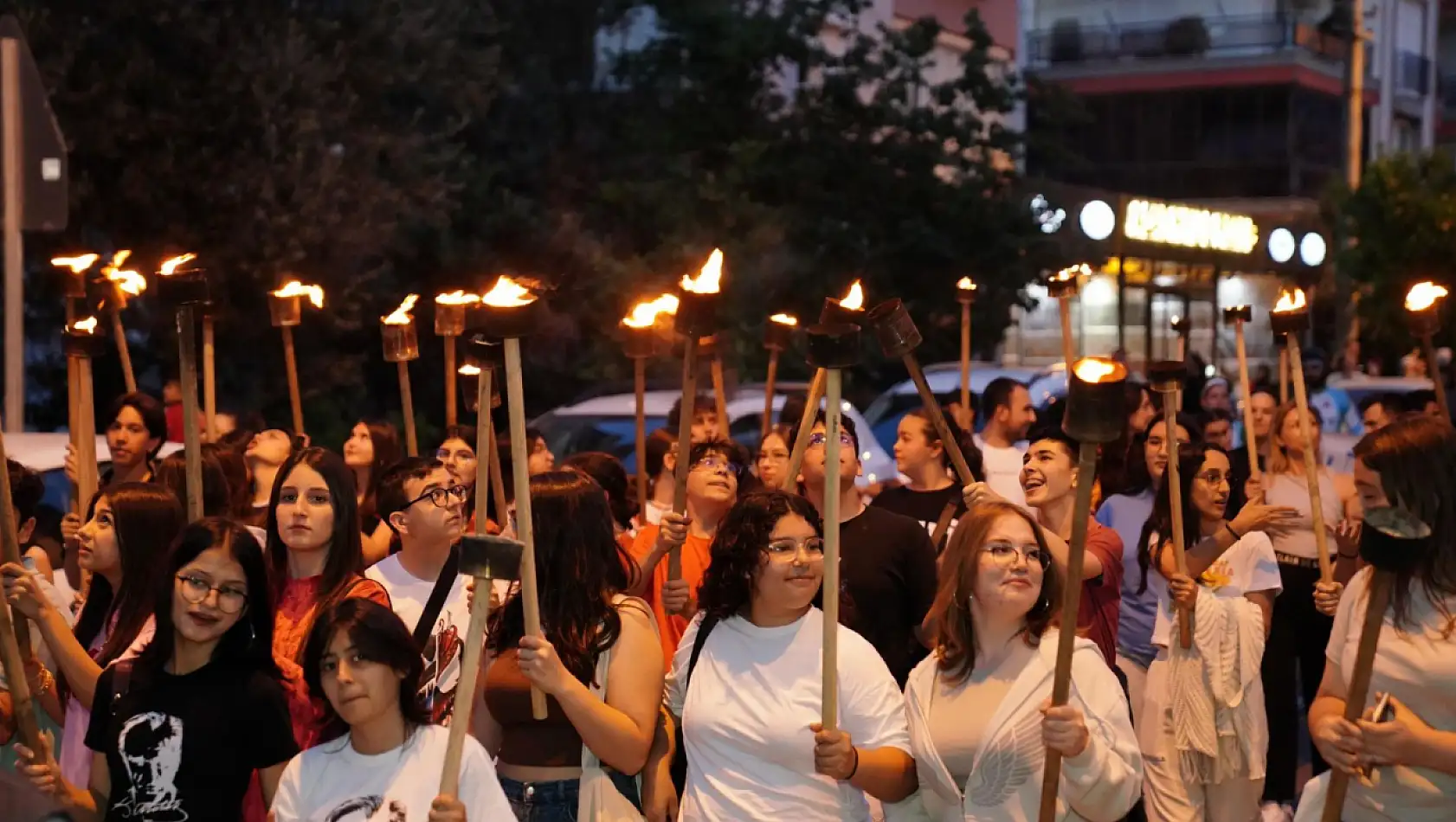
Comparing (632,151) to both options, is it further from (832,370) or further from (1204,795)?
(832,370)

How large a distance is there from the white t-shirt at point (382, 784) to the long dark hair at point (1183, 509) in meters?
3.77

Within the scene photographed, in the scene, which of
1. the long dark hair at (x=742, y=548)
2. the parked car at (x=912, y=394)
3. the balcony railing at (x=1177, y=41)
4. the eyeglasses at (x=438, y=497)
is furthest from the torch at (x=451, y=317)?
the balcony railing at (x=1177, y=41)

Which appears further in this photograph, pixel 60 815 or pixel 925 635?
pixel 925 635

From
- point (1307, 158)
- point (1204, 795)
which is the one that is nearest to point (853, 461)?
point (1204, 795)

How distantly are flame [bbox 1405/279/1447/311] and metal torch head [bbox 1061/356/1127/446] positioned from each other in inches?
127

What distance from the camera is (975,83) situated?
2027 centimetres

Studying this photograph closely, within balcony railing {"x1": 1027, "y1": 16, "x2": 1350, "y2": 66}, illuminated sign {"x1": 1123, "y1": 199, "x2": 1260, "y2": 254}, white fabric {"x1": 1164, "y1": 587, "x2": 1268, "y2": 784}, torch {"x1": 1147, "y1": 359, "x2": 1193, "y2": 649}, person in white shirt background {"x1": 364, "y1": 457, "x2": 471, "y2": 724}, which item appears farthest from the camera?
balcony railing {"x1": 1027, "y1": 16, "x2": 1350, "y2": 66}

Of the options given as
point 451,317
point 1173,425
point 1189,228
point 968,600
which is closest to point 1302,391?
point 1173,425

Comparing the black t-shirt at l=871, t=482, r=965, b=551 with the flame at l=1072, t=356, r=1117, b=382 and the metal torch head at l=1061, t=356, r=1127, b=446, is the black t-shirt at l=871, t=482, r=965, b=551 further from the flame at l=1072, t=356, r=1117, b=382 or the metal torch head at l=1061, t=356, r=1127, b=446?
the metal torch head at l=1061, t=356, r=1127, b=446

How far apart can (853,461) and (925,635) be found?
133 centimetres

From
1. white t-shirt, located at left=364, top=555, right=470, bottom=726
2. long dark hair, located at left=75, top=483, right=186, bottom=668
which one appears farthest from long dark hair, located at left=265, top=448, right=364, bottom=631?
long dark hair, located at left=75, top=483, right=186, bottom=668

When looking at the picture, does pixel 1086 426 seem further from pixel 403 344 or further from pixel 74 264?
pixel 74 264

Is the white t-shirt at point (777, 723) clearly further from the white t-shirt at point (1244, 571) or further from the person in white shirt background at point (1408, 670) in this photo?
the white t-shirt at point (1244, 571)

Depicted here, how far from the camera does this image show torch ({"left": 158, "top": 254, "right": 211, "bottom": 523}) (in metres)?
5.20
